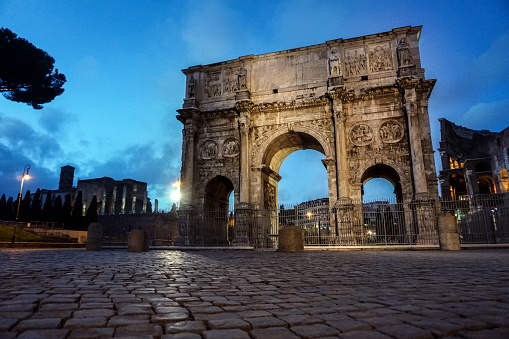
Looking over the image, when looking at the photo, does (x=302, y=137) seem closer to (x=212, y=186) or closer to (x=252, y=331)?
(x=212, y=186)

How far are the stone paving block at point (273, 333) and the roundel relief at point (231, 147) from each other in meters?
17.4

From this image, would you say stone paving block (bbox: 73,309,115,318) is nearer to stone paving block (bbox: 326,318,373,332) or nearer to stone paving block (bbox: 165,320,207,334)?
stone paving block (bbox: 165,320,207,334)

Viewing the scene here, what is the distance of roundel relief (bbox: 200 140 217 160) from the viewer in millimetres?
19688

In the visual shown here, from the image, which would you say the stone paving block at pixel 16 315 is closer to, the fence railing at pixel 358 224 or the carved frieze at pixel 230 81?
the fence railing at pixel 358 224

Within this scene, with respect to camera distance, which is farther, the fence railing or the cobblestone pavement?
the fence railing

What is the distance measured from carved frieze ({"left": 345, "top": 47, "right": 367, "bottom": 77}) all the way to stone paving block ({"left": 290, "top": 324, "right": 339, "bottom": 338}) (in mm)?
18000

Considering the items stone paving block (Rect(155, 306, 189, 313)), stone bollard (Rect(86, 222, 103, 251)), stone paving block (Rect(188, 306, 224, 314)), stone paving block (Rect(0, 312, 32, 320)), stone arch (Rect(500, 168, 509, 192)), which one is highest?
stone arch (Rect(500, 168, 509, 192))

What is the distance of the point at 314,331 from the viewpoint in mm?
1790

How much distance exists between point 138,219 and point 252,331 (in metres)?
33.0

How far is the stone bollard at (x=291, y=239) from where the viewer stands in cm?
1059

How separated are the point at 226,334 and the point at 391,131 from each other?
1717 cm

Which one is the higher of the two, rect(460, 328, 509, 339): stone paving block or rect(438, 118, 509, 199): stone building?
rect(438, 118, 509, 199): stone building

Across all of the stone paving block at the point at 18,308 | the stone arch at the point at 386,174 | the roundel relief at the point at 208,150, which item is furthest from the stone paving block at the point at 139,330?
the roundel relief at the point at 208,150

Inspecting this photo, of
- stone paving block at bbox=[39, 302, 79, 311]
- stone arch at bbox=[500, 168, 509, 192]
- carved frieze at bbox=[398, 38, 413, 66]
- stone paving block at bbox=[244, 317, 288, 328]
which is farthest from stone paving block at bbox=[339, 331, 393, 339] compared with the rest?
stone arch at bbox=[500, 168, 509, 192]
